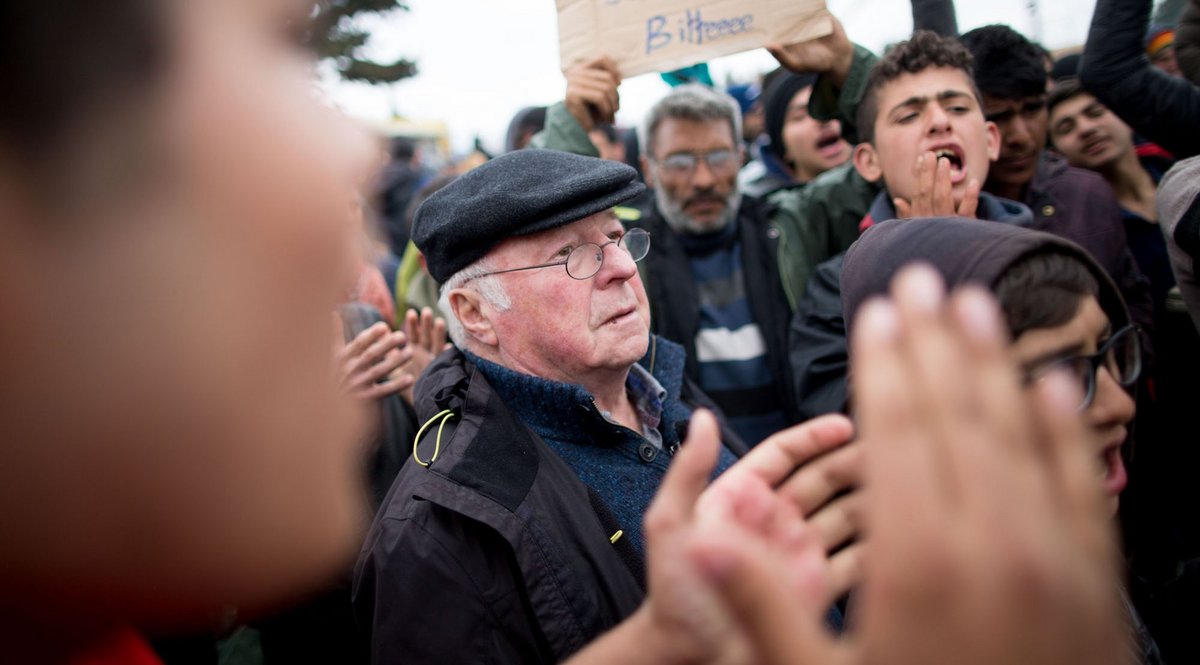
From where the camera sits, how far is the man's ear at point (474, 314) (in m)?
2.15

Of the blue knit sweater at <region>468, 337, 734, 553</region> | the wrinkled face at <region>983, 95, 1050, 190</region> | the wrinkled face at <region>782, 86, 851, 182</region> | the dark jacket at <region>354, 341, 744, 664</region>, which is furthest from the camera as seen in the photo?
the wrinkled face at <region>782, 86, 851, 182</region>

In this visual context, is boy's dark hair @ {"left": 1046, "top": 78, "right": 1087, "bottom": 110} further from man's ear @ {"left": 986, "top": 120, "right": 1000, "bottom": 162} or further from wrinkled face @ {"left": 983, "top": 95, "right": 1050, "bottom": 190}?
man's ear @ {"left": 986, "top": 120, "right": 1000, "bottom": 162}

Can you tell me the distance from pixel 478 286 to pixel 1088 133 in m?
3.28

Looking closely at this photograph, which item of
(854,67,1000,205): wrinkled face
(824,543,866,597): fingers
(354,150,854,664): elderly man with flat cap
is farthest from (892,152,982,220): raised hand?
(824,543,866,597): fingers

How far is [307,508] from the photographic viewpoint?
2.21ft

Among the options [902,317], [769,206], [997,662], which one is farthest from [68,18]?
[769,206]

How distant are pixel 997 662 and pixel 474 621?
46.8 inches

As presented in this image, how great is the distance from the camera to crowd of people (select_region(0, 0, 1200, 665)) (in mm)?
574

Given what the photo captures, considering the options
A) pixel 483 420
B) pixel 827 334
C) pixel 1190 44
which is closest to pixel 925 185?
pixel 827 334

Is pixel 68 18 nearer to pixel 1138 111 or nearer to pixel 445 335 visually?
pixel 445 335

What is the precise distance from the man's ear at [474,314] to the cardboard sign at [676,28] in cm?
139

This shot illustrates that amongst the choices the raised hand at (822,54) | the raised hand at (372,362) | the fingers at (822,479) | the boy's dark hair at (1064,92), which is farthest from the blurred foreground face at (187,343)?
the boy's dark hair at (1064,92)

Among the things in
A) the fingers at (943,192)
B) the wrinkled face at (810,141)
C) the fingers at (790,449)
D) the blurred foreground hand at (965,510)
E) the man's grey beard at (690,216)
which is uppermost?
the blurred foreground hand at (965,510)

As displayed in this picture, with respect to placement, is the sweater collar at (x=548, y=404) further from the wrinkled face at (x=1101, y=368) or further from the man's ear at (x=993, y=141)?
the man's ear at (x=993, y=141)
